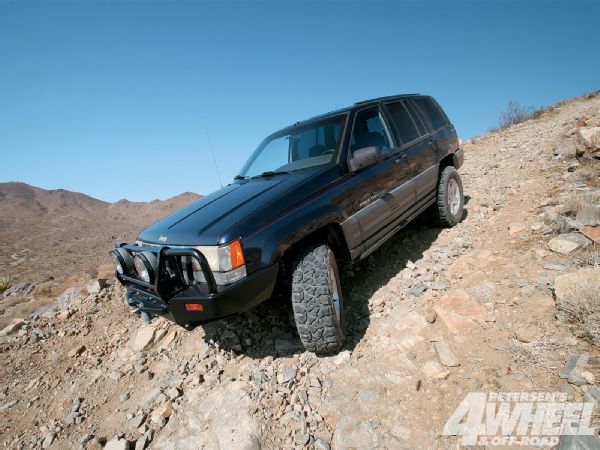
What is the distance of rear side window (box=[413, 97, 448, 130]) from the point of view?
15.6ft

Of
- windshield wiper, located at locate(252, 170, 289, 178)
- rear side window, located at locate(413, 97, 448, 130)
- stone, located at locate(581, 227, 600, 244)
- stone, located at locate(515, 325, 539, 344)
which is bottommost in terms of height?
stone, located at locate(515, 325, 539, 344)

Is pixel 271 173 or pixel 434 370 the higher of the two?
pixel 271 173

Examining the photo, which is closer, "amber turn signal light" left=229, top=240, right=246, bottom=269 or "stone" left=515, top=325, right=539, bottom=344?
"amber turn signal light" left=229, top=240, right=246, bottom=269

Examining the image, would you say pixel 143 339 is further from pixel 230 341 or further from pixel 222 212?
pixel 222 212

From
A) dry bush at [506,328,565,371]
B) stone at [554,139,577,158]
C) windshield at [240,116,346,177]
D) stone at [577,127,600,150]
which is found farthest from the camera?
stone at [554,139,577,158]

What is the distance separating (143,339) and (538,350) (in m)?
3.54

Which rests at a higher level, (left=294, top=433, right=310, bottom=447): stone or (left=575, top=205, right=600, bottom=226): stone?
(left=575, top=205, right=600, bottom=226): stone

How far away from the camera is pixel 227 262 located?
2.20 meters

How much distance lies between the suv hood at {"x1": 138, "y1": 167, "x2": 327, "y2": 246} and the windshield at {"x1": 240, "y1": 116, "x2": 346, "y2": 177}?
276 millimetres

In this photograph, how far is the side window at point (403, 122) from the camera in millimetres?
4000

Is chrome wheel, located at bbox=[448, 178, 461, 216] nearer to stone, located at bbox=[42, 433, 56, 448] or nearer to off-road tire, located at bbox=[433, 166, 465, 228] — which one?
off-road tire, located at bbox=[433, 166, 465, 228]

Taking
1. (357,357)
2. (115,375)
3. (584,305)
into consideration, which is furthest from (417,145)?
(115,375)
